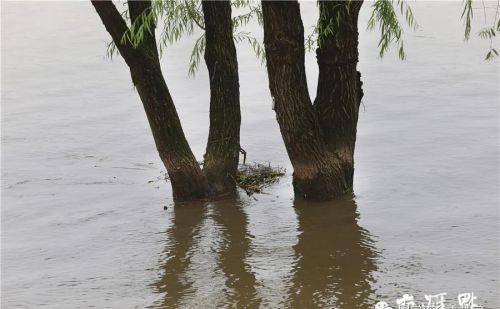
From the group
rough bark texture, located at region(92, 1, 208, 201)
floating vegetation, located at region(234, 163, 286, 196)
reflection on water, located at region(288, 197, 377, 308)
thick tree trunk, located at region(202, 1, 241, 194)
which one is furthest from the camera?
floating vegetation, located at region(234, 163, 286, 196)

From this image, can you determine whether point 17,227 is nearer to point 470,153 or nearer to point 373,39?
point 470,153

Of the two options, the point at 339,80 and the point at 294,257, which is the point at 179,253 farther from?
the point at 339,80

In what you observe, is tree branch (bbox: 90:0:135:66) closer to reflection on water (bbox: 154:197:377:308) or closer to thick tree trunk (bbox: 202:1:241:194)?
thick tree trunk (bbox: 202:1:241:194)

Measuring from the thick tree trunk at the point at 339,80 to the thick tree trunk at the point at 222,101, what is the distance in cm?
110

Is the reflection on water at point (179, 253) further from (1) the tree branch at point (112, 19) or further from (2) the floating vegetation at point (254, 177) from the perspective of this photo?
(1) the tree branch at point (112, 19)

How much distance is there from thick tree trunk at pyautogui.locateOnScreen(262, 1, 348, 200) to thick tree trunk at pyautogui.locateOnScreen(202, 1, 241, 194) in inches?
37.3

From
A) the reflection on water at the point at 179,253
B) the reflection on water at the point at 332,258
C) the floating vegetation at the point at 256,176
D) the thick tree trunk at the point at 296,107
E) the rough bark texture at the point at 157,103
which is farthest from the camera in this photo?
the floating vegetation at the point at 256,176

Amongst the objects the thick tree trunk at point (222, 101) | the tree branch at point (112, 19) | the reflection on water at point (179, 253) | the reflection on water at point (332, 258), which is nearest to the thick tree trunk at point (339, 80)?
the reflection on water at point (332, 258)

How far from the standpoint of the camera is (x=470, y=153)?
1154 cm

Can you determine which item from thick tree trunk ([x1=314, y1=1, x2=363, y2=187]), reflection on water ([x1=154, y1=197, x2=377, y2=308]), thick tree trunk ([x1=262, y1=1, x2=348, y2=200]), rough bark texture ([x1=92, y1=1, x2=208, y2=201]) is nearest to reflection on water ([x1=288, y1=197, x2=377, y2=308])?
reflection on water ([x1=154, y1=197, x2=377, y2=308])

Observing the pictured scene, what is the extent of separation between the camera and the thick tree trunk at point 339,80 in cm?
900

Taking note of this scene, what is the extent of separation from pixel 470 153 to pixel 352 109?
270 centimetres

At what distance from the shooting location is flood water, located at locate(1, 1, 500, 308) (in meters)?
7.59

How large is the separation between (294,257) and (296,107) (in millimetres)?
1783
